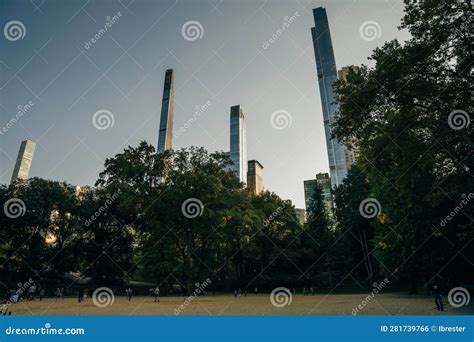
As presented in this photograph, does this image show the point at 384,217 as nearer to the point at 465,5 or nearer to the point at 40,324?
the point at 465,5

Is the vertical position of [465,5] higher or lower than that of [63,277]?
higher

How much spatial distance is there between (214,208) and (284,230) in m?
19.1

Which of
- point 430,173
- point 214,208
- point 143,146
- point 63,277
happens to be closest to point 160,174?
point 143,146

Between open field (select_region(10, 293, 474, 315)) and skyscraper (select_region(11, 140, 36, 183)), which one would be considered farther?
skyscraper (select_region(11, 140, 36, 183))

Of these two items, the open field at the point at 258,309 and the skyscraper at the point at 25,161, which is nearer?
the open field at the point at 258,309

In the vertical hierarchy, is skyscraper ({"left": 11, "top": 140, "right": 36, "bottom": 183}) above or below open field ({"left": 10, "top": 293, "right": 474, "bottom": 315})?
above

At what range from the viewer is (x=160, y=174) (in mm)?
43938

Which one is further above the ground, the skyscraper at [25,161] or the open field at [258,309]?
the skyscraper at [25,161]

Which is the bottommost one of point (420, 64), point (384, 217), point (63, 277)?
point (63, 277)

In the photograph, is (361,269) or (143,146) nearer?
(143,146)

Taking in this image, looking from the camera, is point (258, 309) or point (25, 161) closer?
point (258, 309)

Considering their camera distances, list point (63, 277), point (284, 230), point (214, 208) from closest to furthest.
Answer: point (214, 208)
point (63, 277)
point (284, 230)

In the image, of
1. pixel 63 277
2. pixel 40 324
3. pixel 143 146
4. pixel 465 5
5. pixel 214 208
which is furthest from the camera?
pixel 63 277

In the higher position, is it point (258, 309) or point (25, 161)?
point (25, 161)
